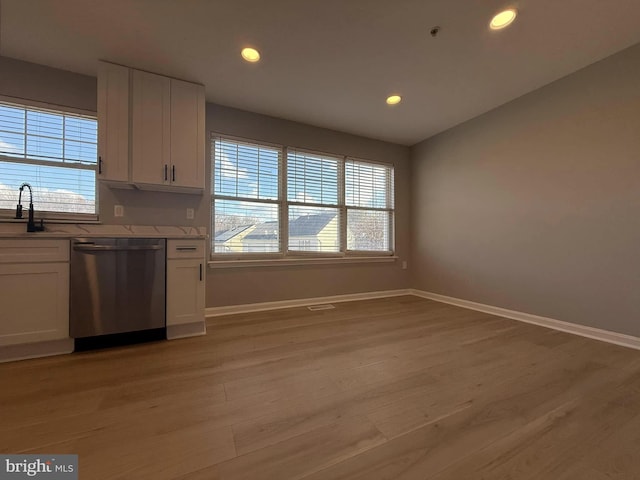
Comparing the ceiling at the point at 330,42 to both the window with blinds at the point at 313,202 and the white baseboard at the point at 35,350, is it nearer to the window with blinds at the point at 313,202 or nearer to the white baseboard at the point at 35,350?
the window with blinds at the point at 313,202

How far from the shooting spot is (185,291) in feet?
7.85

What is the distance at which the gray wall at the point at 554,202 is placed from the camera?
221cm

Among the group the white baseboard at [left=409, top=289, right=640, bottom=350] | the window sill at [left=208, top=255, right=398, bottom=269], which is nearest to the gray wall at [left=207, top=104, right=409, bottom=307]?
the window sill at [left=208, top=255, right=398, bottom=269]

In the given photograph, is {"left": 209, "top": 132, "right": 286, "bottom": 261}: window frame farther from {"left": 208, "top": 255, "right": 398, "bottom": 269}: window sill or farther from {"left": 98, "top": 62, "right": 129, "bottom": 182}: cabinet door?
{"left": 98, "top": 62, "right": 129, "bottom": 182}: cabinet door

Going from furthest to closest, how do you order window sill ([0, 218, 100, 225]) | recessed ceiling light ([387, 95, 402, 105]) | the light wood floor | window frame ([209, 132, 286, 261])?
window frame ([209, 132, 286, 261])
recessed ceiling light ([387, 95, 402, 105])
window sill ([0, 218, 100, 225])
the light wood floor

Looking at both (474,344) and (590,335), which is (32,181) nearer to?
(474,344)

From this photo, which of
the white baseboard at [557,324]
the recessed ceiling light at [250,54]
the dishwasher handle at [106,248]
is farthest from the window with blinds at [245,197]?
the white baseboard at [557,324]

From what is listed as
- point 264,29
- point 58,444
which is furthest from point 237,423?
point 264,29

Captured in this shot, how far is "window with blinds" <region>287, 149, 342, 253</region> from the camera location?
138 inches

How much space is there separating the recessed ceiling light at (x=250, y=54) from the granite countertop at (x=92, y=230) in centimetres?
169

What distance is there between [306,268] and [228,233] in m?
1.13

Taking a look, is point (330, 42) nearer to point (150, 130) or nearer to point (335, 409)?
point (150, 130)

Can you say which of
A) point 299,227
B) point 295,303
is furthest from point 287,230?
point 295,303

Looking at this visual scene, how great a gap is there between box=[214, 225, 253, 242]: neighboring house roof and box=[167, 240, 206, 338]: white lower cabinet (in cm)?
64
